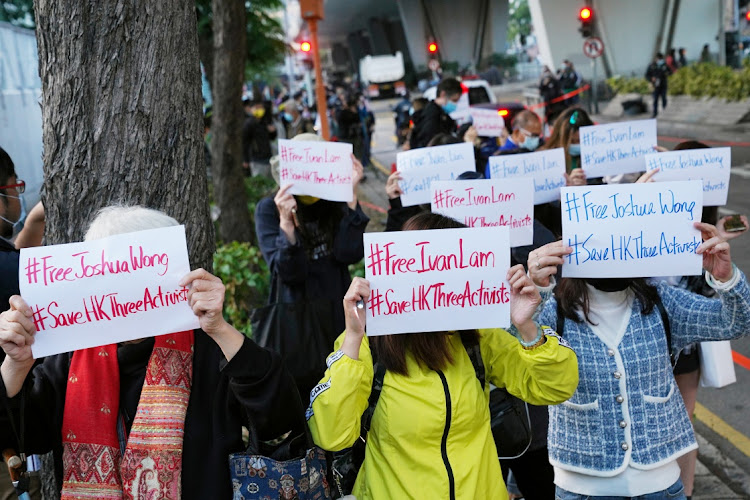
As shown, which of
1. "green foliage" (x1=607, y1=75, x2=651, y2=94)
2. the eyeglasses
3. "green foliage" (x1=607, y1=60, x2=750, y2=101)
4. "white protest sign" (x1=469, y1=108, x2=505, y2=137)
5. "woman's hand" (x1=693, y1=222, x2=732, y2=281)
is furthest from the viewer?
"green foliage" (x1=607, y1=75, x2=651, y2=94)

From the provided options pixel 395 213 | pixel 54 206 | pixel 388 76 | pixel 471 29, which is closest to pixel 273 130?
pixel 395 213

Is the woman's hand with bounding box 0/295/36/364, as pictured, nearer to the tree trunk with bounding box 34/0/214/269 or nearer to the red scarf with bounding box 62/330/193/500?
the red scarf with bounding box 62/330/193/500

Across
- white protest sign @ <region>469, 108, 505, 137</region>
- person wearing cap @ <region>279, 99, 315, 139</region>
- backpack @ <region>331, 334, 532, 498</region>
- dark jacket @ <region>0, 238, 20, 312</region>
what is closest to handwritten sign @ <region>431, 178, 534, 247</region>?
backpack @ <region>331, 334, 532, 498</region>

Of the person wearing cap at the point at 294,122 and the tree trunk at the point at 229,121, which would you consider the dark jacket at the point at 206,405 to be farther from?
the person wearing cap at the point at 294,122

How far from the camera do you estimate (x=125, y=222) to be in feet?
7.92

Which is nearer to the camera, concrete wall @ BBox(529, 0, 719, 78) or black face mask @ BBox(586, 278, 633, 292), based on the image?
black face mask @ BBox(586, 278, 633, 292)

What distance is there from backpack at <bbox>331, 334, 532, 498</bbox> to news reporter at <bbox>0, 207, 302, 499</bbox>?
0.35m

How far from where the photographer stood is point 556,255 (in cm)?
276

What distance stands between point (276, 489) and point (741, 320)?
5.54ft

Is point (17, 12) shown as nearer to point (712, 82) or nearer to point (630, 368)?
point (630, 368)

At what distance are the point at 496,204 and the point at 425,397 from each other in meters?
1.72

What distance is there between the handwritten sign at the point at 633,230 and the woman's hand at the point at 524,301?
0.29m

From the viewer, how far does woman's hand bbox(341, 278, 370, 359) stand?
8.03 ft

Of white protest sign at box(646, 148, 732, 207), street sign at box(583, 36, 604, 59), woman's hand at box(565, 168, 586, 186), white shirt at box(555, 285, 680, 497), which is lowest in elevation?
white shirt at box(555, 285, 680, 497)
